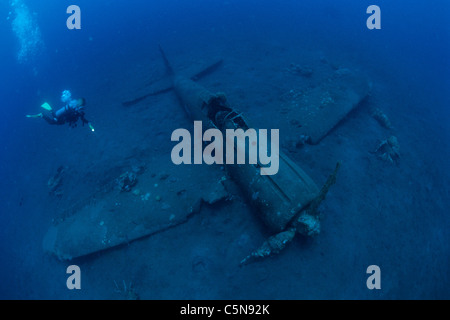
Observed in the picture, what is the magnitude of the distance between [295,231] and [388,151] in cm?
605

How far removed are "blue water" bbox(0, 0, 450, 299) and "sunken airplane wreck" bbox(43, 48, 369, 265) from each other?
54 centimetres

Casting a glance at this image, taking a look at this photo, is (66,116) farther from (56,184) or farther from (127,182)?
(127,182)

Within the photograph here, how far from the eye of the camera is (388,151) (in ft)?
29.6

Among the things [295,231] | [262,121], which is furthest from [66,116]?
[295,231]

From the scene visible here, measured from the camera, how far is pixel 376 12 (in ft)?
117

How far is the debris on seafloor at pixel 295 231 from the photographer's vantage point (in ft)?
17.8

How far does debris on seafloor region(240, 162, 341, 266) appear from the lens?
542 centimetres

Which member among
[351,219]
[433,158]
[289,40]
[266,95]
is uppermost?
[289,40]

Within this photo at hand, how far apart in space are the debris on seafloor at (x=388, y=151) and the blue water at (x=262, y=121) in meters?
0.31

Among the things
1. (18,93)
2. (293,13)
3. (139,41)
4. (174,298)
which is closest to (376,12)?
(293,13)

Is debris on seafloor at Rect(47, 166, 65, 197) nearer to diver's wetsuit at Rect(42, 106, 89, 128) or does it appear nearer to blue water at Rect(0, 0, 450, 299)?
blue water at Rect(0, 0, 450, 299)

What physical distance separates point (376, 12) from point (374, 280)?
144ft

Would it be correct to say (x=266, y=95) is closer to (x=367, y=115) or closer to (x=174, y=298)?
(x=367, y=115)

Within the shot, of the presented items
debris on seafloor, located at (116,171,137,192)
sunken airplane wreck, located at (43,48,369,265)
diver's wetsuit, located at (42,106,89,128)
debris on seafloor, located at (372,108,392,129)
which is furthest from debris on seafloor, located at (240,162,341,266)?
diver's wetsuit, located at (42,106,89,128)
